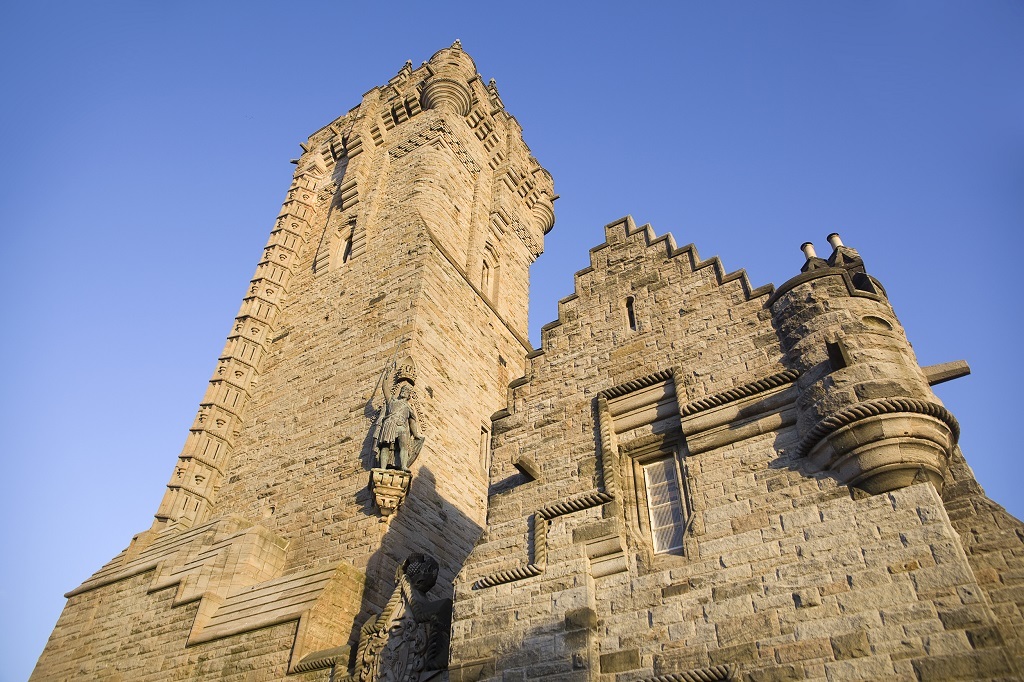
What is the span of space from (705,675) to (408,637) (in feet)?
13.3

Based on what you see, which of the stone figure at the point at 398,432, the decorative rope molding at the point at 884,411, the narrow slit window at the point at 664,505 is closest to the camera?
the decorative rope molding at the point at 884,411

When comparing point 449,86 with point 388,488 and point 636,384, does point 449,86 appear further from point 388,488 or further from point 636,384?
point 636,384

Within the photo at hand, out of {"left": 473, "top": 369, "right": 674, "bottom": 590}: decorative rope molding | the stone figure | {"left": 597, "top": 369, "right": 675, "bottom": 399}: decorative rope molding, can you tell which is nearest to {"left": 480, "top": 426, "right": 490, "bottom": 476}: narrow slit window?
the stone figure

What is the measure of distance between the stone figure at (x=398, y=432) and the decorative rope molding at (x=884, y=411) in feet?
24.5

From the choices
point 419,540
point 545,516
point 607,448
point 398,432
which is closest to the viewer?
point 545,516

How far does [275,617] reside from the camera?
403 inches

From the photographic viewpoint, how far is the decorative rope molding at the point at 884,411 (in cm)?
642

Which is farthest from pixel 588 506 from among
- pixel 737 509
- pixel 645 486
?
pixel 737 509

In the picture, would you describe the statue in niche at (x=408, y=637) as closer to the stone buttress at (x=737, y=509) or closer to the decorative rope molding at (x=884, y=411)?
the stone buttress at (x=737, y=509)

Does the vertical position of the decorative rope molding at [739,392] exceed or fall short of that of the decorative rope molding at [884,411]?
it exceeds it

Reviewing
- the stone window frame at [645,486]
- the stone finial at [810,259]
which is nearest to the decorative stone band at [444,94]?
the stone finial at [810,259]

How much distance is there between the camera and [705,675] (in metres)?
5.96

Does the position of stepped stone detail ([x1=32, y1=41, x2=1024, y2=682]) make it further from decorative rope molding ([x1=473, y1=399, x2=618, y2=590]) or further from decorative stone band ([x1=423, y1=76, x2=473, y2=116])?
decorative stone band ([x1=423, y1=76, x2=473, y2=116])

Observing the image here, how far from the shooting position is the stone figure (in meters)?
12.5
